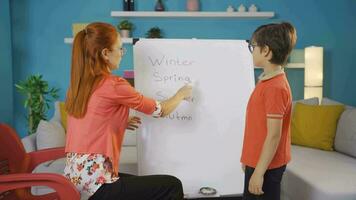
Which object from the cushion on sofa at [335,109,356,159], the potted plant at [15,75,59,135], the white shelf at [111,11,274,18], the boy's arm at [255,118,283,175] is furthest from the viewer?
the white shelf at [111,11,274,18]

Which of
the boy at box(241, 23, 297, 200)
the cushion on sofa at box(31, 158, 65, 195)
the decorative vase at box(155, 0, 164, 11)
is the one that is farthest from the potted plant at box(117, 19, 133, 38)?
the boy at box(241, 23, 297, 200)

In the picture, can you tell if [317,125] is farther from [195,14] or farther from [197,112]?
[195,14]

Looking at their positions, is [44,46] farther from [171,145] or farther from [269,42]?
[269,42]

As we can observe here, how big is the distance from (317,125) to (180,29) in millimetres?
1763

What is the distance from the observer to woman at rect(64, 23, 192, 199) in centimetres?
150

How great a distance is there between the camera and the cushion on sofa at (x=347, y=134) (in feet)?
8.72

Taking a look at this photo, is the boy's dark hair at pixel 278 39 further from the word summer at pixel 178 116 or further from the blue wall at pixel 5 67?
the blue wall at pixel 5 67

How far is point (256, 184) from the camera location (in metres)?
1.38

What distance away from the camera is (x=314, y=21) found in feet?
13.1

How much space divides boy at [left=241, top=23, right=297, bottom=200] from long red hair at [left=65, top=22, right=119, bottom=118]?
25.2 inches

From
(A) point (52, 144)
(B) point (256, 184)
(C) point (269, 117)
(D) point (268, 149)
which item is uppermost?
(C) point (269, 117)

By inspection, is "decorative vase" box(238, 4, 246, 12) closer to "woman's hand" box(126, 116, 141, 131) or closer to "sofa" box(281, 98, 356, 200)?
"sofa" box(281, 98, 356, 200)

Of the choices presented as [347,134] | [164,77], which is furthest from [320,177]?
[164,77]

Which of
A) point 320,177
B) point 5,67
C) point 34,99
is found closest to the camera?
point 320,177
